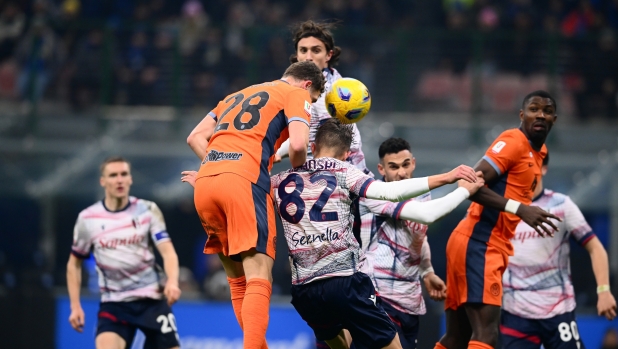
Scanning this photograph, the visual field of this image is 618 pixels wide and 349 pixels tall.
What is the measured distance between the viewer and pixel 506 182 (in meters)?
6.62

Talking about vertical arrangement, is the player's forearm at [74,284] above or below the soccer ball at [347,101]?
below

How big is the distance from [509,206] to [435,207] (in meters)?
0.80

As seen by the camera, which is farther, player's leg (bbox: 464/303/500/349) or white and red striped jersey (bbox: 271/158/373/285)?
player's leg (bbox: 464/303/500/349)

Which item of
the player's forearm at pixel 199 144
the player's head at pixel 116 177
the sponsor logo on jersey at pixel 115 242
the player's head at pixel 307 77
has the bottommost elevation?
the sponsor logo on jersey at pixel 115 242

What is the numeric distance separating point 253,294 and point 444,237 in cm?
945

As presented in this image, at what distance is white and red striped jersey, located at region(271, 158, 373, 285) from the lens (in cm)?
572

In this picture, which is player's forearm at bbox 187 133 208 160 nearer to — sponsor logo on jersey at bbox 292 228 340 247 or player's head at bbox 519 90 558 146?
sponsor logo on jersey at bbox 292 228 340 247

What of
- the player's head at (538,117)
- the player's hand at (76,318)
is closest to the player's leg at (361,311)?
the player's head at (538,117)

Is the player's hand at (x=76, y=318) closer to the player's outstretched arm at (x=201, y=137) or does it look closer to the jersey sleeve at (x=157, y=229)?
the jersey sleeve at (x=157, y=229)

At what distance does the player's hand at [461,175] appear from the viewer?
18.2ft

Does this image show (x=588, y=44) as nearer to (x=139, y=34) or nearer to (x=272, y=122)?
(x=139, y=34)

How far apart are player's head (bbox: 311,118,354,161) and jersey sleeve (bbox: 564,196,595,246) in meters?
2.99

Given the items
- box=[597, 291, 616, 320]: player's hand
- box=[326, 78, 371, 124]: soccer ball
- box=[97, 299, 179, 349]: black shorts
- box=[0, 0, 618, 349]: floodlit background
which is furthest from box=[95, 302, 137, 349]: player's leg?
box=[0, 0, 618, 349]: floodlit background

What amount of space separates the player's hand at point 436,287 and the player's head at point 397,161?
2.89 ft
